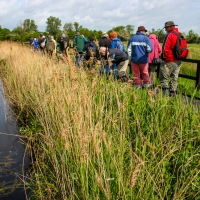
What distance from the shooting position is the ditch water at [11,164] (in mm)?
3643

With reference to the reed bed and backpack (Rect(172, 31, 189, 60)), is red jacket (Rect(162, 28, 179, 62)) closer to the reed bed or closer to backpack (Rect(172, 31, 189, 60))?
backpack (Rect(172, 31, 189, 60))

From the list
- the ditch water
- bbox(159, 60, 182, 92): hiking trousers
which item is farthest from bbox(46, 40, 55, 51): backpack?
bbox(159, 60, 182, 92): hiking trousers

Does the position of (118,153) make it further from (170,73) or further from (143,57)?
(143,57)

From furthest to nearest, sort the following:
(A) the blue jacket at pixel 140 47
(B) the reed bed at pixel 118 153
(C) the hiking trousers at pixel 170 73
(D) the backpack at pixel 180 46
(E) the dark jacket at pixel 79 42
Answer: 1. (E) the dark jacket at pixel 79 42
2. (A) the blue jacket at pixel 140 47
3. (C) the hiking trousers at pixel 170 73
4. (D) the backpack at pixel 180 46
5. (B) the reed bed at pixel 118 153

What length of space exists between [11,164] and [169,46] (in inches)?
156

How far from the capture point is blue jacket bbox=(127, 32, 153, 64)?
6.88 metres

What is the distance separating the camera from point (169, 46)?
6.22 metres

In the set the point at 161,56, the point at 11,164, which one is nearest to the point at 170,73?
the point at 161,56

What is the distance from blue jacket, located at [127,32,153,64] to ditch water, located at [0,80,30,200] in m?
3.20

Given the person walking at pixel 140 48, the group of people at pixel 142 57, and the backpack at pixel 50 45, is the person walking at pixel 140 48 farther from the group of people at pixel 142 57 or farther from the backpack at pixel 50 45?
the backpack at pixel 50 45

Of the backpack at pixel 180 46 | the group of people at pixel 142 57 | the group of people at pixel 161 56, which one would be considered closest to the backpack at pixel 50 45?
the group of people at pixel 142 57

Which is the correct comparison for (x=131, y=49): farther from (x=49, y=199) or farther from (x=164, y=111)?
→ (x=49, y=199)

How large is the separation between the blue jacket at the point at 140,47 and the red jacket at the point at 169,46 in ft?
2.06

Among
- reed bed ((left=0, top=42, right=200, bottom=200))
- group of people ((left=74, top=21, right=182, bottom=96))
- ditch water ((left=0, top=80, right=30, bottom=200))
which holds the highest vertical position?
group of people ((left=74, top=21, right=182, bottom=96))
